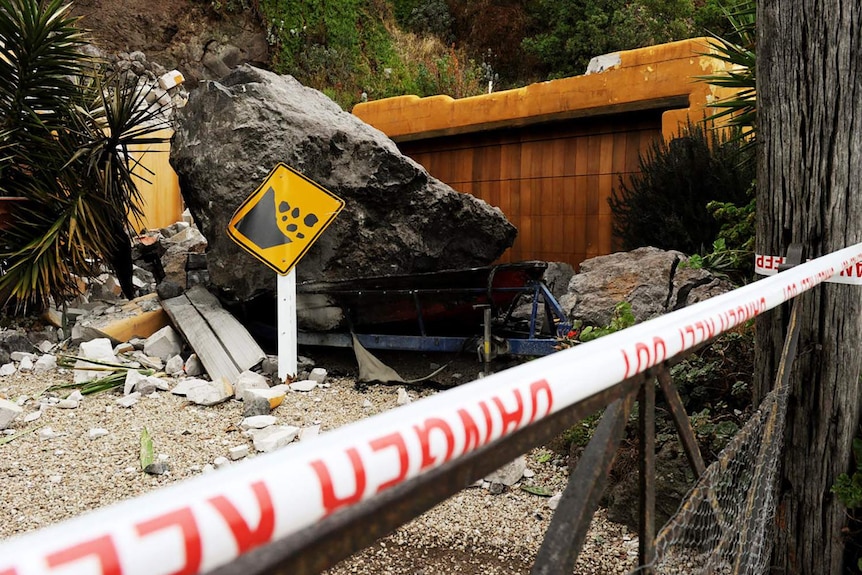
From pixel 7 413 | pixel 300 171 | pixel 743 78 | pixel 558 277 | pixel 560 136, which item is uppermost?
pixel 560 136

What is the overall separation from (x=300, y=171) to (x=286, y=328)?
1.55 meters

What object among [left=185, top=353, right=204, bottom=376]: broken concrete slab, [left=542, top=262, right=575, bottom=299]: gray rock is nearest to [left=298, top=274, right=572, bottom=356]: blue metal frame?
[left=185, top=353, right=204, bottom=376]: broken concrete slab

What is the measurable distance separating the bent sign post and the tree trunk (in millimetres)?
3577

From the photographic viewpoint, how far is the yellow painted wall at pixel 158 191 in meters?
10.5

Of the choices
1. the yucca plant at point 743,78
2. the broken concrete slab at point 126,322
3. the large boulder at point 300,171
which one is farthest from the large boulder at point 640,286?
the broken concrete slab at point 126,322

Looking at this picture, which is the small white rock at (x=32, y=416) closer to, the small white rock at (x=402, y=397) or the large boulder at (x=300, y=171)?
the large boulder at (x=300, y=171)

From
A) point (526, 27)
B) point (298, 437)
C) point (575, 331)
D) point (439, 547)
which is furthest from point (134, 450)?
point (526, 27)

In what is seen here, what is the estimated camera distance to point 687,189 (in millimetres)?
6098

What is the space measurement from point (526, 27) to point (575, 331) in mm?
15853

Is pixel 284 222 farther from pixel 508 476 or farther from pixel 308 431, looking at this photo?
pixel 508 476

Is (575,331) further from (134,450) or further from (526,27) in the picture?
(526,27)

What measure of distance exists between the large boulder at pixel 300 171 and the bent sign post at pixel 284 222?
720 millimetres

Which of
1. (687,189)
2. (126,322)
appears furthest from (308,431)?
(687,189)

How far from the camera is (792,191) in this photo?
2.10 m
